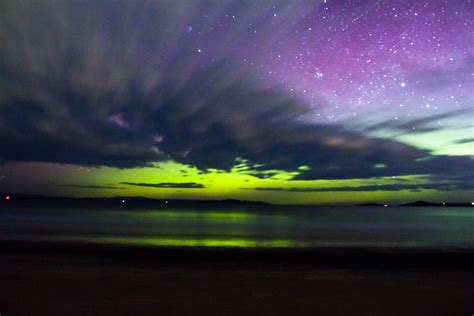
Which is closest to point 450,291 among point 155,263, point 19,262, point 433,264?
point 433,264

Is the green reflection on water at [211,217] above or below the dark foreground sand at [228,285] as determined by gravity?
above

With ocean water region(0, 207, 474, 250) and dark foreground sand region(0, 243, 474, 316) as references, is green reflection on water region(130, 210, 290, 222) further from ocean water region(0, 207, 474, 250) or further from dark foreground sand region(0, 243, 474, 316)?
dark foreground sand region(0, 243, 474, 316)

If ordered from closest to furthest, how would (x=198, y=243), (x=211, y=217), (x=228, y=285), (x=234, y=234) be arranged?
(x=228, y=285) → (x=198, y=243) → (x=234, y=234) → (x=211, y=217)

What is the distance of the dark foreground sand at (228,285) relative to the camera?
1008 cm

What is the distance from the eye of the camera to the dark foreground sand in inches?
397

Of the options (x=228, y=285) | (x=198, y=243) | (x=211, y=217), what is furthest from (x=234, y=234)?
(x=211, y=217)

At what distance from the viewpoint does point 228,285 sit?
1323cm

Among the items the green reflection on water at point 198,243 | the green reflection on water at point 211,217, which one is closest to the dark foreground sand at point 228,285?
the green reflection on water at point 198,243

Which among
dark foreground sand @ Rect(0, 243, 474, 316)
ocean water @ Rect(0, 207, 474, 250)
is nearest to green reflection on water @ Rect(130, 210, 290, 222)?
ocean water @ Rect(0, 207, 474, 250)

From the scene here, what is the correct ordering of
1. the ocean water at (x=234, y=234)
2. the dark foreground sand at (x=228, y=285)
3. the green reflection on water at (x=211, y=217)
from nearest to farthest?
the dark foreground sand at (x=228, y=285) → the ocean water at (x=234, y=234) → the green reflection on water at (x=211, y=217)

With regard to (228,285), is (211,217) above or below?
above

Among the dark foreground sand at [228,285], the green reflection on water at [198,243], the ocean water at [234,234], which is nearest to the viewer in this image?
the dark foreground sand at [228,285]

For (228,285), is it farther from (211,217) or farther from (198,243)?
(211,217)

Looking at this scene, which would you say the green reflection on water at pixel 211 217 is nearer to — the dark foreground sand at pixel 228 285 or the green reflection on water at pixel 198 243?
the green reflection on water at pixel 198 243
